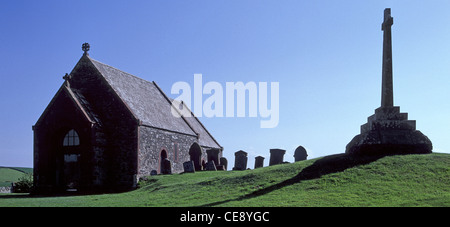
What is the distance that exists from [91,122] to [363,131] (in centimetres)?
1774

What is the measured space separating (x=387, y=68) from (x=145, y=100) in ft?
69.7

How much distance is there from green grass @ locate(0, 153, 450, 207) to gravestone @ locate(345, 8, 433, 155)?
84 cm

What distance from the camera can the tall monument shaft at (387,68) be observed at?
64.6 feet

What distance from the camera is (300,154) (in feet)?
90.8

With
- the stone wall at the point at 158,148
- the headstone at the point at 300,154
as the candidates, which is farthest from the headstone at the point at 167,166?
the headstone at the point at 300,154

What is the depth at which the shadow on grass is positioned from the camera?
54.3 ft

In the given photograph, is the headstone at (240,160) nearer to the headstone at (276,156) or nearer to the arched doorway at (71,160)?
the headstone at (276,156)

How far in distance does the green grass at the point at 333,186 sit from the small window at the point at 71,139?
1087 centimetres

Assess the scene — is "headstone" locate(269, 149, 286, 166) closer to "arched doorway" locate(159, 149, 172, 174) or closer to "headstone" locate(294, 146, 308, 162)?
"headstone" locate(294, 146, 308, 162)

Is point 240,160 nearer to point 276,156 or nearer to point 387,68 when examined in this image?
point 276,156

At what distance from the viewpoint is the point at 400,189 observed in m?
14.3

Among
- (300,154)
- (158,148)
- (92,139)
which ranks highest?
(92,139)

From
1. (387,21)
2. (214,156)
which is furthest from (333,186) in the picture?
(214,156)
